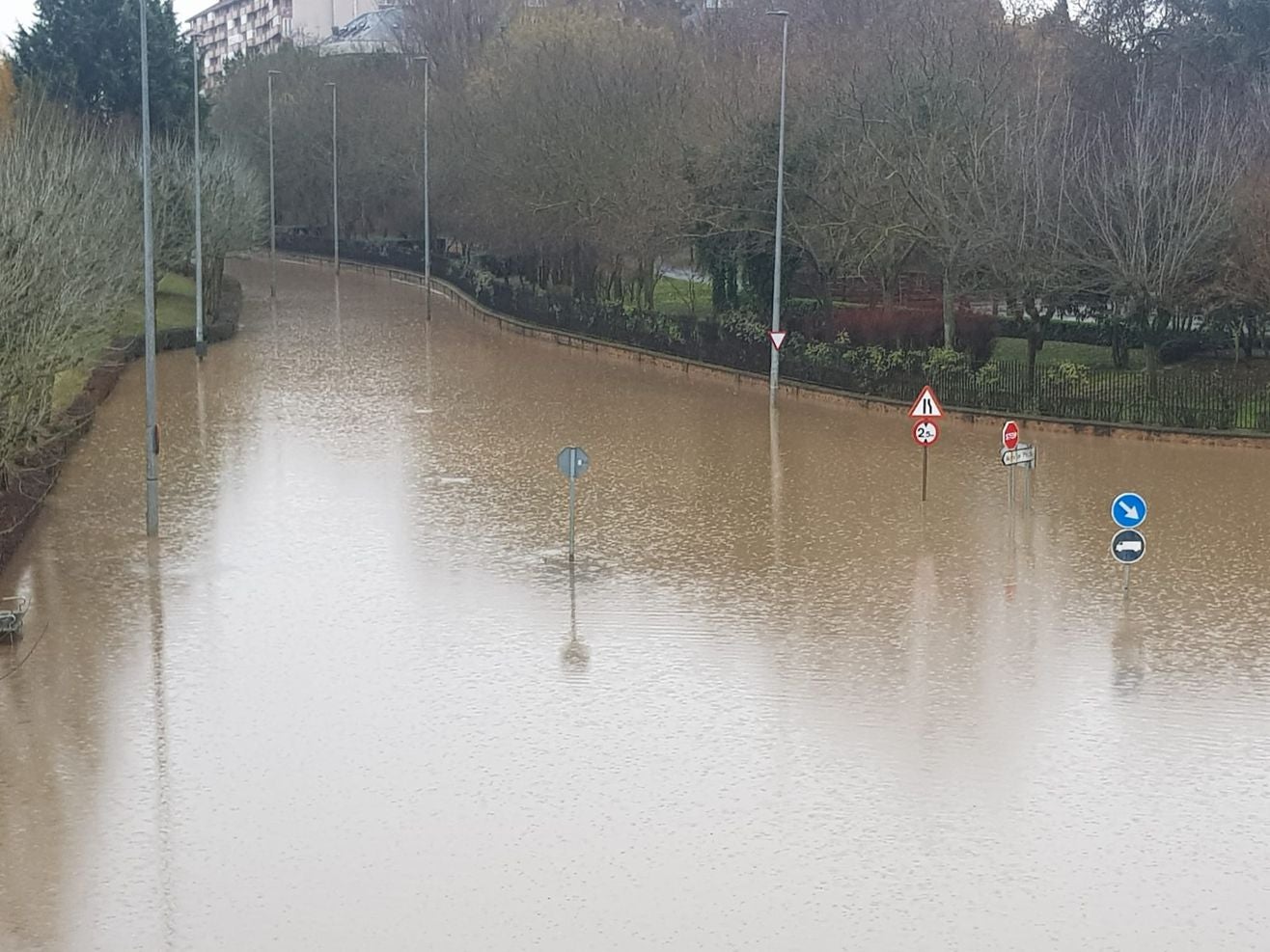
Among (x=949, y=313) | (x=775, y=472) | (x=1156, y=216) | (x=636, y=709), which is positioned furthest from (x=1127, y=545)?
(x=949, y=313)

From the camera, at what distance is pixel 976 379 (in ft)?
126

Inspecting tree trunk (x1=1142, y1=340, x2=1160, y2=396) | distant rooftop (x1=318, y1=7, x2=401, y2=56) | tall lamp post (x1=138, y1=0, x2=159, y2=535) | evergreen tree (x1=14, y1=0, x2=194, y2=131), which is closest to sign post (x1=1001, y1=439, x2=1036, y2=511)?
tall lamp post (x1=138, y1=0, x2=159, y2=535)

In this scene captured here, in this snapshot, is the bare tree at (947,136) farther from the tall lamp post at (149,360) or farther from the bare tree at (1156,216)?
the tall lamp post at (149,360)

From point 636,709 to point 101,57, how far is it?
210 feet

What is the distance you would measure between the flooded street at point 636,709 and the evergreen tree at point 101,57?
149 feet

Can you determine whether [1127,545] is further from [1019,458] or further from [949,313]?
[949,313]

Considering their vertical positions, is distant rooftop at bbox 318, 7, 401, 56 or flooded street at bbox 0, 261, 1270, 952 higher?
distant rooftop at bbox 318, 7, 401, 56

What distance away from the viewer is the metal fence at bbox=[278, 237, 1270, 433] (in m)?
35.3

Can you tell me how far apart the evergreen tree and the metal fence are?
2863 cm

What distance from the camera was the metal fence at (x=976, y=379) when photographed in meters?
35.3

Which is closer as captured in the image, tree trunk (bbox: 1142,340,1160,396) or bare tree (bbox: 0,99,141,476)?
bare tree (bbox: 0,99,141,476)

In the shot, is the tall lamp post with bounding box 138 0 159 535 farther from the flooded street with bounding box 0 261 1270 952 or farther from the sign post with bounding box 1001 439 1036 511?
the sign post with bounding box 1001 439 1036 511

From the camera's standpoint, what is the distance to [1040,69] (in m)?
50.1

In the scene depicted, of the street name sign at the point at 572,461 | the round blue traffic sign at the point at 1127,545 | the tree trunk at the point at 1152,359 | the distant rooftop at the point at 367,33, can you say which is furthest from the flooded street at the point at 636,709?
the distant rooftop at the point at 367,33
